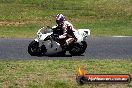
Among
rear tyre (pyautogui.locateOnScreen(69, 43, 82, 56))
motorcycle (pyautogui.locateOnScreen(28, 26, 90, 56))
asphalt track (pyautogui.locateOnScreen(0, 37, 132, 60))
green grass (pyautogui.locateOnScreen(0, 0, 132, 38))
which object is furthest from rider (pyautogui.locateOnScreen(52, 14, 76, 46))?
green grass (pyautogui.locateOnScreen(0, 0, 132, 38))

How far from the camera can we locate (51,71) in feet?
45.8

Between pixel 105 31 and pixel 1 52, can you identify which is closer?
pixel 1 52

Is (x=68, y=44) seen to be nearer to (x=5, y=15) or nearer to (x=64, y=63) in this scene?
(x=64, y=63)

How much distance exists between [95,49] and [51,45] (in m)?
2.59

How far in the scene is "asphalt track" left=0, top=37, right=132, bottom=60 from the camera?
58.9 ft

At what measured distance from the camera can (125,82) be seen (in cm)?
1172

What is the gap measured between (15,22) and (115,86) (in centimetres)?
2144

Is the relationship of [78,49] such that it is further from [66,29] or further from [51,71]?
[51,71]

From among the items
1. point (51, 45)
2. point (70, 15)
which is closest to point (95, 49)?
point (51, 45)

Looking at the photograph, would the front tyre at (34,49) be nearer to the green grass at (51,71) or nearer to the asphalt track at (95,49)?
the asphalt track at (95,49)

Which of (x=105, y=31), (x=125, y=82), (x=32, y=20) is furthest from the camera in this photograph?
(x=32, y=20)

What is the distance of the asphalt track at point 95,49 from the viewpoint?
18.0m

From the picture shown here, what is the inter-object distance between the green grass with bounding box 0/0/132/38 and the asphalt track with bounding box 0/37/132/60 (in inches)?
126

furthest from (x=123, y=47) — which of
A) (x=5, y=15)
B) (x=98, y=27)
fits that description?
(x=5, y=15)
